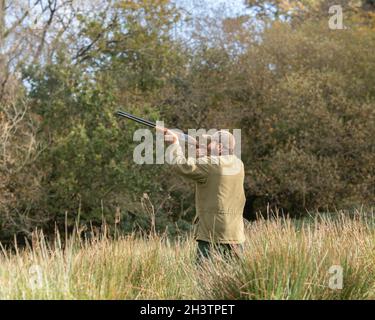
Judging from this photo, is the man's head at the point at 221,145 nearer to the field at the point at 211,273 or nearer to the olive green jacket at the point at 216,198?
the olive green jacket at the point at 216,198

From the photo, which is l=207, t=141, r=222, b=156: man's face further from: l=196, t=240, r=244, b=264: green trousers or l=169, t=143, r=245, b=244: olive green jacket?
l=196, t=240, r=244, b=264: green trousers

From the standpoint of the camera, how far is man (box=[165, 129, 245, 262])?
17.4ft

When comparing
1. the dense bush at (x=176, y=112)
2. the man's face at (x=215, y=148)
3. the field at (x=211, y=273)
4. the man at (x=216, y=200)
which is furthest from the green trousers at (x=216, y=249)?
the dense bush at (x=176, y=112)

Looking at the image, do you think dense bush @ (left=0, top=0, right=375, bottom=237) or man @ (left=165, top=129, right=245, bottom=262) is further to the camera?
dense bush @ (left=0, top=0, right=375, bottom=237)

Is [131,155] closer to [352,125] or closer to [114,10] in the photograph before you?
[114,10]

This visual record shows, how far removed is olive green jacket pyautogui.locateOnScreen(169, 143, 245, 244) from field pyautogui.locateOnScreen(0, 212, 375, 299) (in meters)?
0.24

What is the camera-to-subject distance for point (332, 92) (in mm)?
16219

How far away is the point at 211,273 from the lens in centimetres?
471

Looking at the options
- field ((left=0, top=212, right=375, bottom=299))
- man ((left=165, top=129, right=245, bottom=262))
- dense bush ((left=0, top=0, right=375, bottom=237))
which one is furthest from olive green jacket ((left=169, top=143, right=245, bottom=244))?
dense bush ((left=0, top=0, right=375, bottom=237))

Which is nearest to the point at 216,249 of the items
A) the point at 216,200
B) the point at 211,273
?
the point at 216,200

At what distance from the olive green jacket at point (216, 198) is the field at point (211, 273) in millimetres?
240

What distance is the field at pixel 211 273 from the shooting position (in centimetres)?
429

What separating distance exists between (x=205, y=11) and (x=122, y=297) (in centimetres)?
1641

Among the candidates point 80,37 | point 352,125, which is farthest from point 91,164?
point 352,125
